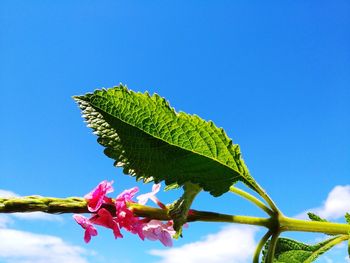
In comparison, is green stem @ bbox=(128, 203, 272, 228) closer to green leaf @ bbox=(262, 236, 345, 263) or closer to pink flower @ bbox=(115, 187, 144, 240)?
pink flower @ bbox=(115, 187, 144, 240)

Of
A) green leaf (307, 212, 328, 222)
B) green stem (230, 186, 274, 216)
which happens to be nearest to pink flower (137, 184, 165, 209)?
green stem (230, 186, 274, 216)

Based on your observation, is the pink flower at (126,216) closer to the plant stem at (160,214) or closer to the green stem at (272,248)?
the plant stem at (160,214)

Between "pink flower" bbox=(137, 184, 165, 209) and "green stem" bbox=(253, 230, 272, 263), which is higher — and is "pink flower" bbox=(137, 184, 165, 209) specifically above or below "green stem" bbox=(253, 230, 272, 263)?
above

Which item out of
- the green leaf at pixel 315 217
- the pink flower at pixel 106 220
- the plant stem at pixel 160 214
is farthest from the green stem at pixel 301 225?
the pink flower at pixel 106 220

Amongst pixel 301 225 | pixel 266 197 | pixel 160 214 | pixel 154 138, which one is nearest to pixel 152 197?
pixel 160 214

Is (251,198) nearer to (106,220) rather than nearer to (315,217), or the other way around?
(315,217)

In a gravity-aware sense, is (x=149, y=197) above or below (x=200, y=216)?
above
